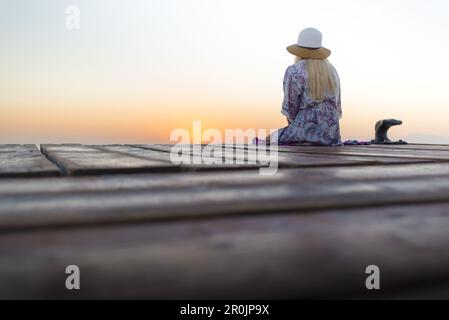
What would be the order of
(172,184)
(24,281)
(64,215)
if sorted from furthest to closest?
(172,184) → (64,215) → (24,281)

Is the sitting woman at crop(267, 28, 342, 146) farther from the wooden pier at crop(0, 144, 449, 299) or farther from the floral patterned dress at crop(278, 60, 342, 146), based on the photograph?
the wooden pier at crop(0, 144, 449, 299)

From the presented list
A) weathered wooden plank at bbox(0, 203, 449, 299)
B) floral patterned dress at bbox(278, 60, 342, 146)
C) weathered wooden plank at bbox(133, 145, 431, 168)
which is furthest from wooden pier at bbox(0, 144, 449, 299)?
floral patterned dress at bbox(278, 60, 342, 146)

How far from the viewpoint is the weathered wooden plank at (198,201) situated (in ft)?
1.45

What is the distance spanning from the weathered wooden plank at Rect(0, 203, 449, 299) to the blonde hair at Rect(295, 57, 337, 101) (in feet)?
11.7

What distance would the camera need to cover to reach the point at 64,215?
44 cm

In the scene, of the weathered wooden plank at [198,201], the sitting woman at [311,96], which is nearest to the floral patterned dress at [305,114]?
the sitting woman at [311,96]

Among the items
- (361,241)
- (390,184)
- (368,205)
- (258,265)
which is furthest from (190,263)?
(390,184)

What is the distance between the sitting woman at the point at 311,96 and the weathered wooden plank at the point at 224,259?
3493mm

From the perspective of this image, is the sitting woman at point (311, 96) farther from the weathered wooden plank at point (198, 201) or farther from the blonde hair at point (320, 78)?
the weathered wooden plank at point (198, 201)

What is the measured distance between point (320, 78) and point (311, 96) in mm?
178

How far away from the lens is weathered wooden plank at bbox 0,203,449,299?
0.32 metres

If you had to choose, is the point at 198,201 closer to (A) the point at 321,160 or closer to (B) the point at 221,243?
(B) the point at 221,243
